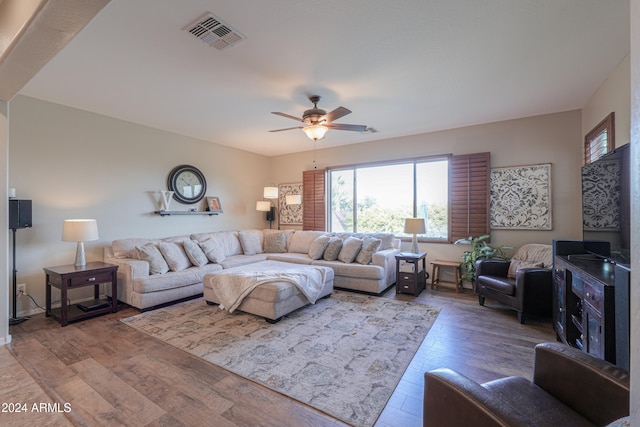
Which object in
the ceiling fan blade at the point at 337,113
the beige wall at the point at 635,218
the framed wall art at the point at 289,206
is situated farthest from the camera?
the framed wall art at the point at 289,206

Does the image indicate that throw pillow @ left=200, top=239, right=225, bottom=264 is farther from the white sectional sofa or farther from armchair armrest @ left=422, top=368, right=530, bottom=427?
armchair armrest @ left=422, top=368, right=530, bottom=427

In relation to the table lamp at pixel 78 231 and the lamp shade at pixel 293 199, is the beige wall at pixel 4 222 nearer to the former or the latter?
the table lamp at pixel 78 231

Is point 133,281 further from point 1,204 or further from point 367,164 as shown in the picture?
point 367,164

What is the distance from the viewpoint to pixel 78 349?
2.74 m

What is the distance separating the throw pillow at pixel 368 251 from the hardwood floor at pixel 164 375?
5.09ft

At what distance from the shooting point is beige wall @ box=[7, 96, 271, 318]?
361 centimetres

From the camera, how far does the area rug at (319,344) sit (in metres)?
2.13

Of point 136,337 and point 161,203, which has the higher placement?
Result: point 161,203

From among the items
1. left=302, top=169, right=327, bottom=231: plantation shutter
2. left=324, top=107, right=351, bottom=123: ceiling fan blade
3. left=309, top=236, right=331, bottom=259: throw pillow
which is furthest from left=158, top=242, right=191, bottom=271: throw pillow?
left=324, top=107, right=351, bottom=123: ceiling fan blade

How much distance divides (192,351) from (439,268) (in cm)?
391

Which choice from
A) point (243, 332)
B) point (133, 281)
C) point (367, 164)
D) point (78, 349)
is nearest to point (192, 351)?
point (243, 332)

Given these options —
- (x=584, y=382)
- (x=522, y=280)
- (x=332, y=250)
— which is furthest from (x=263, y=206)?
(x=584, y=382)

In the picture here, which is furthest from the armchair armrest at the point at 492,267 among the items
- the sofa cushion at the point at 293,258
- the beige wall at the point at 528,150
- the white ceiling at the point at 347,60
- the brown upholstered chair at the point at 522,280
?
the sofa cushion at the point at 293,258

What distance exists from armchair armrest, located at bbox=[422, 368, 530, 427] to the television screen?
1.75 m
